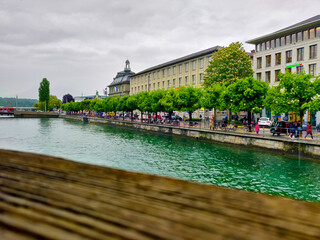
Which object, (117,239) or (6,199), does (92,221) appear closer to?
(117,239)

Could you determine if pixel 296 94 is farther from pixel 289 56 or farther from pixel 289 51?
pixel 289 51

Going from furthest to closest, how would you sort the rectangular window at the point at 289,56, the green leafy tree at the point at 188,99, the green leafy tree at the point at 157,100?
the green leafy tree at the point at 157,100 → the rectangular window at the point at 289,56 → the green leafy tree at the point at 188,99

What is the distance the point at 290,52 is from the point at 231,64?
1165cm

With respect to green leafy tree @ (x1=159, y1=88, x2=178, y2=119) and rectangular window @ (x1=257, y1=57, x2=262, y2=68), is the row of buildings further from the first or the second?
green leafy tree @ (x1=159, y1=88, x2=178, y2=119)

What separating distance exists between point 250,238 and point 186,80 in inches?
2791

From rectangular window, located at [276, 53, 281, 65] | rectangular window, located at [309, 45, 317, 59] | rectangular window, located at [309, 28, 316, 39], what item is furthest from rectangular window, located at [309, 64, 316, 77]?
rectangular window, located at [276, 53, 281, 65]

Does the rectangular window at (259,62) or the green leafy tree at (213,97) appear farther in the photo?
the rectangular window at (259,62)

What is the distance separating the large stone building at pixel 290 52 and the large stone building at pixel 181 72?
449 inches

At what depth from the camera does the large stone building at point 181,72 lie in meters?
63.8

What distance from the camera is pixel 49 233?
1.39 meters

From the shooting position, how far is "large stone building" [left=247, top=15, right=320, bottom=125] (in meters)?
42.0

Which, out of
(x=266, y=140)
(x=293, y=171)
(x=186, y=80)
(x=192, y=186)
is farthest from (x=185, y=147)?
(x=186, y=80)

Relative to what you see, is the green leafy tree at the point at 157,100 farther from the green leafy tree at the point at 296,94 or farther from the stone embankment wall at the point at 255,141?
the green leafy tree at the point at 296,94

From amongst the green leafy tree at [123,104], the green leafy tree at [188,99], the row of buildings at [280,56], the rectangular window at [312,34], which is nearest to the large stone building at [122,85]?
the green leafy tree at [123,104]
